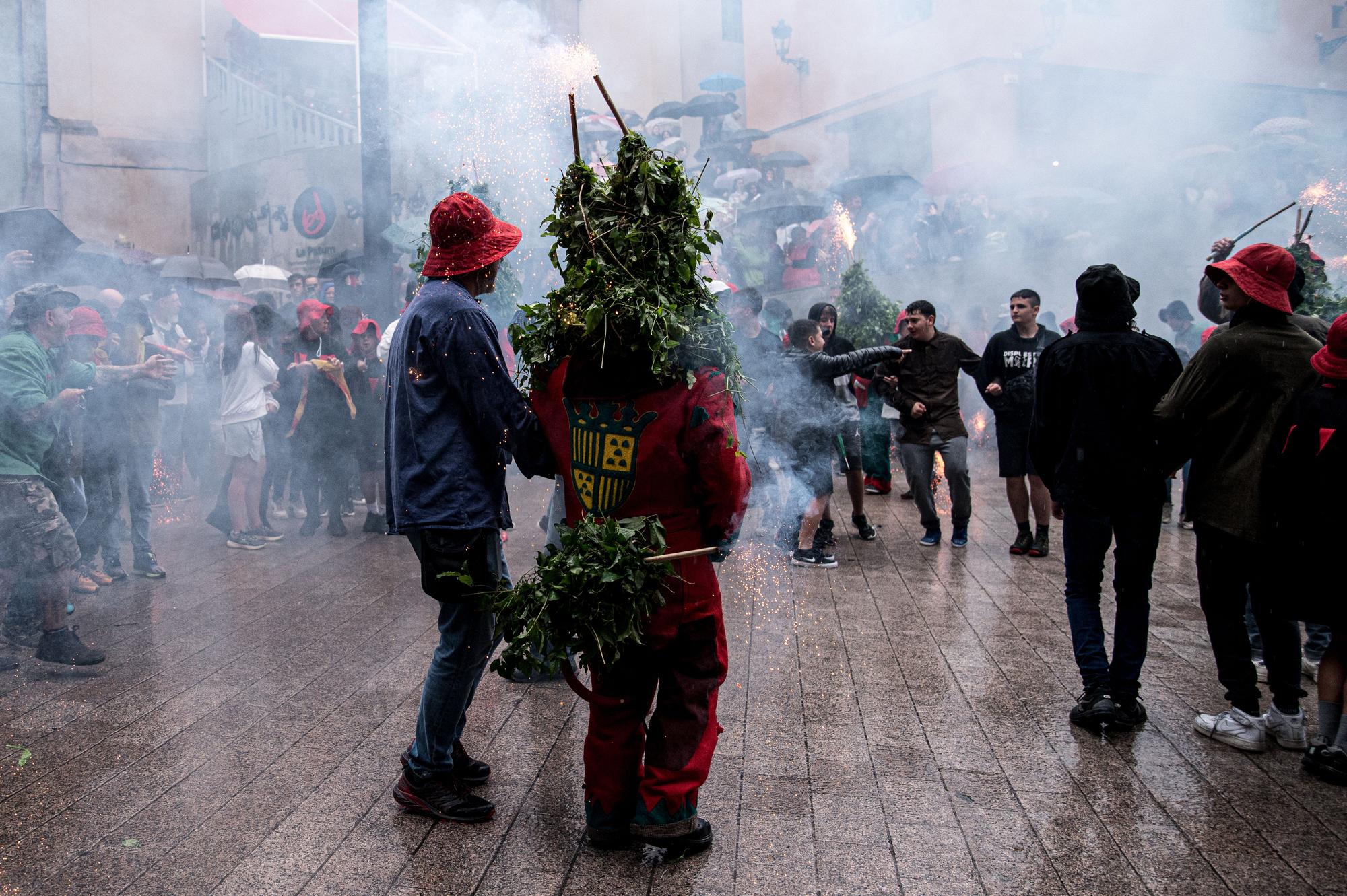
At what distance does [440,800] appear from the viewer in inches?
113

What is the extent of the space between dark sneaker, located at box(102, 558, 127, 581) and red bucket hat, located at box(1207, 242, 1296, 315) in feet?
18.9

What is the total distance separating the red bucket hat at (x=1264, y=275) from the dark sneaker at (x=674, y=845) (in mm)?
2616

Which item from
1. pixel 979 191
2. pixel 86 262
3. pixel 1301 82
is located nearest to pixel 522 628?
pixel 86 262

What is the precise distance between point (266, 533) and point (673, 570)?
5.31 meters

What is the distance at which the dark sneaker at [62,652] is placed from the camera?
4.18 meters

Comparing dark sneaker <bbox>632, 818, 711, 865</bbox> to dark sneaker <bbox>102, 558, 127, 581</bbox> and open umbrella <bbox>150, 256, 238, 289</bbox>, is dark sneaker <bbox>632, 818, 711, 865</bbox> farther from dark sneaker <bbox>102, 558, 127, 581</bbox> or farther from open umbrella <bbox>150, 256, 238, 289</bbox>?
open umbrella <bbox>150, 256, 238, 289</bbox>

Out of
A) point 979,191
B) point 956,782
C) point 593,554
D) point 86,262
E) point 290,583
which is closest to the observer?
point 593,554

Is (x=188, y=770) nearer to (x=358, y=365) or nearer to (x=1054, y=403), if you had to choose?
(x=1054, y=403)

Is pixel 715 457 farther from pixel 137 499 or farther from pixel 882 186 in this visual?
pixel 882 186

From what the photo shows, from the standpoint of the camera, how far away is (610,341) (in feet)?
8.60

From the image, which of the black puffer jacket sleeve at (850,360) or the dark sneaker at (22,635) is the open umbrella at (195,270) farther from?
the black puffer jacket sleeve at (850,360)

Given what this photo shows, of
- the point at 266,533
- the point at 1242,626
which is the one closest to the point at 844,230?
the point at 266,533

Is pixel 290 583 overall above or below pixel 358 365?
below

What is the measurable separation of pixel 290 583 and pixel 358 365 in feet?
7.75
